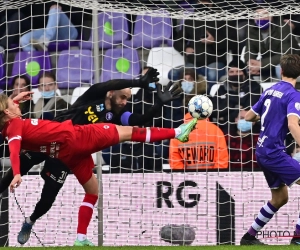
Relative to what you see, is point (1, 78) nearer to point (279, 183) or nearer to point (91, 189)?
point (91, 189)

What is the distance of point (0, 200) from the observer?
9.80 meters

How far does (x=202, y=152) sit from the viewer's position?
9.87 meters

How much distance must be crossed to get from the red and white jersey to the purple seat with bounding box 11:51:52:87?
3172 millimetres

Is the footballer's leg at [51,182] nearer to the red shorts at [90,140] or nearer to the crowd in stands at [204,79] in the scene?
the red shorts at [90,140]

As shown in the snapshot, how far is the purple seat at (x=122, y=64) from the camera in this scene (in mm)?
11172

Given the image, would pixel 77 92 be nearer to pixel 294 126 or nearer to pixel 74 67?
pixel 74 67

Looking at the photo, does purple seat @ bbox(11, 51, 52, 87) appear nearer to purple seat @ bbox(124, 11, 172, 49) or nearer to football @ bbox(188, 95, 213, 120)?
purple seat @ bbox(124, 11, 172, 49)

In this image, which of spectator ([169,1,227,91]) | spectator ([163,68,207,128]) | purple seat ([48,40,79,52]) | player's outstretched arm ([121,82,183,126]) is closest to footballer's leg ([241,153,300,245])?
player's outstretched arm ([121,82,183,126])

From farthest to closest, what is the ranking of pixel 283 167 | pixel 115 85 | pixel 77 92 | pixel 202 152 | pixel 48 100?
pixel 77 92 < pixel 48 100 < pixel 202 152 < pixel 115 85 < pixel 283 167

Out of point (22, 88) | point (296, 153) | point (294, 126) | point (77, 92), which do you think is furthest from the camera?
point (77, 92)

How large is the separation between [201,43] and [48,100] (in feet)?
7.47

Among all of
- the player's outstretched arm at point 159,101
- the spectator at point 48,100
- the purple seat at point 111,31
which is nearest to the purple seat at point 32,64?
the spectator at point 48,100

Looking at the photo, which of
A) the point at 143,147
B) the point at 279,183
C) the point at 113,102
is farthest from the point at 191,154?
the point at 279,183

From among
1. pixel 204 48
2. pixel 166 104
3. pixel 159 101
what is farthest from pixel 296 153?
pixel 204 48
